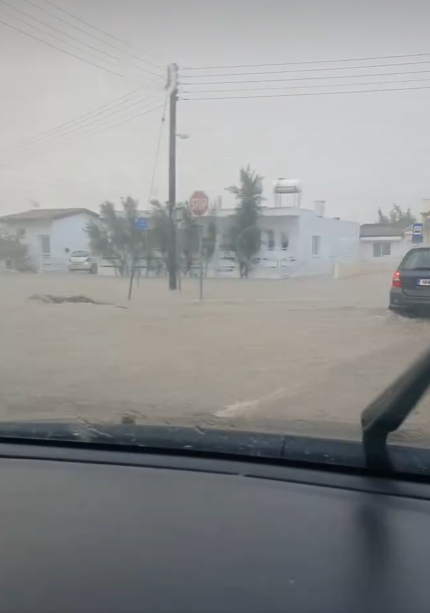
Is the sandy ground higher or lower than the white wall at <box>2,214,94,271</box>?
lower

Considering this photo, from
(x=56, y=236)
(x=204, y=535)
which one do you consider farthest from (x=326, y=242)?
(x=204, y=535)

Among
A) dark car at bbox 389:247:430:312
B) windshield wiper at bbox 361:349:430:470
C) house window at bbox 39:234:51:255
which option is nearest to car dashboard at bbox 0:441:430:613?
windshield wiper at bbox 361:349:430:470

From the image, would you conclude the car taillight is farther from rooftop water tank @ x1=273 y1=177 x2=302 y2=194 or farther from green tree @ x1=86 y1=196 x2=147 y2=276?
green tree @ x1=86 y1=196 x2=147 y2=276

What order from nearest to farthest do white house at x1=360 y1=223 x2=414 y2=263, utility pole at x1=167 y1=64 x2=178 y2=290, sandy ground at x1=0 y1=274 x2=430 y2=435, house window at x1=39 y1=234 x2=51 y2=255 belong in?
sandy ground at x1=0 y1=274 x2=430 y2=435 < white house at x1=360 y1=223 x2=414 y2=263 < utility pole at x1=167 y1=64 x2=178 y2=290 < house window at x1=39 y1=234 x2=51 y2=255

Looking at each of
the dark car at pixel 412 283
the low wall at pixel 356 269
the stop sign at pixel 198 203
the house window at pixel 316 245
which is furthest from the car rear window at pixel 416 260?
the stop sign at pixel 198 203

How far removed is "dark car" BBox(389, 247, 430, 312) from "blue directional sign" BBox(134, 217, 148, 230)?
216cm

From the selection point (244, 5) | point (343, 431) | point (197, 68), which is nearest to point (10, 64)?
point (197, 68)

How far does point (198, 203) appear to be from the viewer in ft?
20.2

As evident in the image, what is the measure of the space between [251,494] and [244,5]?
3.53 m

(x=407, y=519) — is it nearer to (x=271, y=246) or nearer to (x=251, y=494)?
(x=251, y=494)

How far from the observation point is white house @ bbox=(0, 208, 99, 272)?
6.36 metres

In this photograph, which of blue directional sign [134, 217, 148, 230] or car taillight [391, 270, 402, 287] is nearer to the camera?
car taillight [391, 270, 402, 287]

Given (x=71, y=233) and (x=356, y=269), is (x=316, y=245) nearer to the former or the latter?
(x=356, y=269)

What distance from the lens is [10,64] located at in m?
5.80
